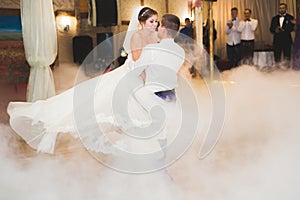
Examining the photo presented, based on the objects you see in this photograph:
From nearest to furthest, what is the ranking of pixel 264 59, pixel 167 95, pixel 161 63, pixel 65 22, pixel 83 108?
pixel 161 63 → pixel 167 95 → pixel 83 108 → pixel 264 59 → pixel 65 22

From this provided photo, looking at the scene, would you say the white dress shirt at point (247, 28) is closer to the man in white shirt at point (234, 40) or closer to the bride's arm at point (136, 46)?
the man in white shirt at point (234, 40)

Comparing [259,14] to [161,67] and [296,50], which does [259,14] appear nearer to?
[296,50]

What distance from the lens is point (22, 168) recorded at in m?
3.11

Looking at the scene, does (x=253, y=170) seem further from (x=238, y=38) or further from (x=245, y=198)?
(x=238, y=38)

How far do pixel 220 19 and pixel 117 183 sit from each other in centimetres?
909

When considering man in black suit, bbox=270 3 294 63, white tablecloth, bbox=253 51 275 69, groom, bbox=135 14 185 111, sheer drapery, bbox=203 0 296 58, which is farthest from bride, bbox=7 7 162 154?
sheer drapery, bbox=203 0 296 58

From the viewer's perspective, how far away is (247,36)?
8.02 meters

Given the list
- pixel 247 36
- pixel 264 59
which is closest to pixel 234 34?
pixel 247 36

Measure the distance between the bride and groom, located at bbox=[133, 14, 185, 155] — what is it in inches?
4.8

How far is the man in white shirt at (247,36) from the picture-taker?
26.1 ft

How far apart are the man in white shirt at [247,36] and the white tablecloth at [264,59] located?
143 millimetres

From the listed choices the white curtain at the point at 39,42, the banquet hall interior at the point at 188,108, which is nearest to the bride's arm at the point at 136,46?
the banquet hall interior at the point at 188,108

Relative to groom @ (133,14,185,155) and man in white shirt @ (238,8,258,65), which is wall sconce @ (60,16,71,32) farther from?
groom @ (133,14,185,155)

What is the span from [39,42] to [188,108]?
1936 millimetres
